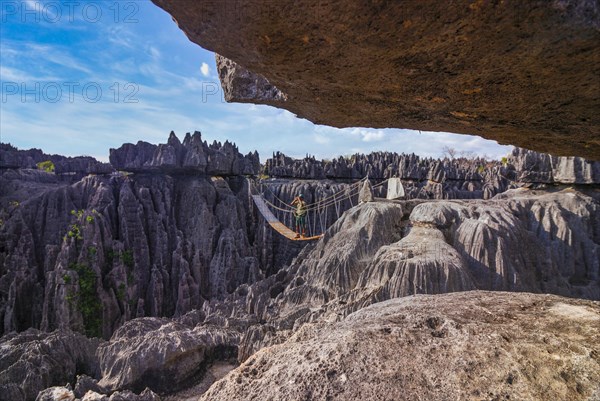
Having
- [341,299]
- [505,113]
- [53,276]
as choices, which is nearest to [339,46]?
[505,113]

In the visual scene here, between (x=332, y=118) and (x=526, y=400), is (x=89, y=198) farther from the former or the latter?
(x=526, y=400)

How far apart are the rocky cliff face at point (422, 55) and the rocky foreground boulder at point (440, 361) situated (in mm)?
1917

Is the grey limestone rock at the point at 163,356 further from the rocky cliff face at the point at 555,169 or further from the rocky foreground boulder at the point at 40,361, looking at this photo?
the rocky cliff face at the point at 555,169

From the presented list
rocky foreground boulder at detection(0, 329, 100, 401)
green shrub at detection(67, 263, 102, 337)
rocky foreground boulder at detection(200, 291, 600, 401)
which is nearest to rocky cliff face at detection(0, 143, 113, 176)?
green shrub at detection(67, 263, 102, 337)

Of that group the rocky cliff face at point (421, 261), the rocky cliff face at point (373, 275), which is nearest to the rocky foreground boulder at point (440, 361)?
the rocky cliff face at point (373, 275)

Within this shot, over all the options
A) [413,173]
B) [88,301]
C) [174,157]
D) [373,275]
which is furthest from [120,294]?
[413,173]

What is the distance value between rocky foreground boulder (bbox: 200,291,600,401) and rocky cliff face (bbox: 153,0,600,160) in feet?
6.29

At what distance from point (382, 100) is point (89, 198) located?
85.8ft

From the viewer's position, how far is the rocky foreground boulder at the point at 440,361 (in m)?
2.76

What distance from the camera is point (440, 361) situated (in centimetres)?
307

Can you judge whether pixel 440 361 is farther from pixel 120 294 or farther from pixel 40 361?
pixel 120 294

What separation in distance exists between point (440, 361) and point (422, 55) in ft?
8.03

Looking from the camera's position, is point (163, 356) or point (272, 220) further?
point (272, 220)

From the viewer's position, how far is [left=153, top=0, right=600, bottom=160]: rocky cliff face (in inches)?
72.4
